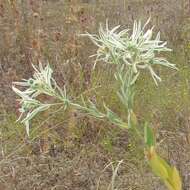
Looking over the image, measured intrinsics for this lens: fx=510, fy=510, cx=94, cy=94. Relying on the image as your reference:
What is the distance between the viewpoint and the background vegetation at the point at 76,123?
2350mm

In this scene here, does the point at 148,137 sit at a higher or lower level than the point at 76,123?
higher

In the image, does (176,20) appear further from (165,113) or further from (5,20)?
(165,113)

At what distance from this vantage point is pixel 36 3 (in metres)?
3.62

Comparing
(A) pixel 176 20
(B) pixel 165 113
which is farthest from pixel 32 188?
(A) pixel 176 20

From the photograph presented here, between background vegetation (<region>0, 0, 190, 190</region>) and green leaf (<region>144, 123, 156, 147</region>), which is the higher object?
green leaf (<region>144, 123, 156, 147</region>)

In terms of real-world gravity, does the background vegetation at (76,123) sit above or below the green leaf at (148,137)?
below

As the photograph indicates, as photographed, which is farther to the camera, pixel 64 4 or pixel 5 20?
pixel 64 4

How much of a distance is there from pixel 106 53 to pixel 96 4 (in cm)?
342

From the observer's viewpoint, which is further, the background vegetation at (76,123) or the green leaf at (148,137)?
the background vegetation at (76,123)

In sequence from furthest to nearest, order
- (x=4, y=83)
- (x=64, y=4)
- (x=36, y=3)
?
(x=64, y=4)
(x=36, y=3)
(x=4, y=83)

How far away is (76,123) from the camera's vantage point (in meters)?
2.73

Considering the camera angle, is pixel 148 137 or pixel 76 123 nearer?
pixel 148 137

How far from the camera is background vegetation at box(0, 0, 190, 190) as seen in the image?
7.71ft

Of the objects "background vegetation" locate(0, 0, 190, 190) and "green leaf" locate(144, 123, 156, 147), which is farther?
"background vegetation" locate(0, 0, 190, 190)
